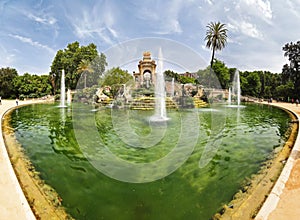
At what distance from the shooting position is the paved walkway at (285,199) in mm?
4196

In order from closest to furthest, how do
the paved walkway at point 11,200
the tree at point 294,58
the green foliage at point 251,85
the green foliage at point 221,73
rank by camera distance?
the paved walkway at point 11,200 < the tree at point 294,58 < the green foliage at point 251,85 < the green foliage at point 221,73

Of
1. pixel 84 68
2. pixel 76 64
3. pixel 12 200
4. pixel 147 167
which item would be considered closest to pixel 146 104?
pixel 147 167

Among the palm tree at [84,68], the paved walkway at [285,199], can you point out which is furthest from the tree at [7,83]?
the paved walkway at [285,199]

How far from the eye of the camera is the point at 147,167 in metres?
7.30

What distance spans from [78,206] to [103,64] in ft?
174

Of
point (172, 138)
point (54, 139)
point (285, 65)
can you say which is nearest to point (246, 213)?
point (172, 138)

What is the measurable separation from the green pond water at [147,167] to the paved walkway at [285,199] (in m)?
0.92

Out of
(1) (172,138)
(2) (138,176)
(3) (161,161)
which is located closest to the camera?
(2) (138,176)

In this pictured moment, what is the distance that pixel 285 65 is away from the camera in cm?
3884

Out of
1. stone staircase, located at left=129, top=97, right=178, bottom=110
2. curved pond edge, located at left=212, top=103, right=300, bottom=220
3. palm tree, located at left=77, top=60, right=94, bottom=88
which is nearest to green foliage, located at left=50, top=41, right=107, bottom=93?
palm tree, located at left=77, top=60, right=94, bottom=88

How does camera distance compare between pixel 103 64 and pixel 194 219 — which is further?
pixel 103 64

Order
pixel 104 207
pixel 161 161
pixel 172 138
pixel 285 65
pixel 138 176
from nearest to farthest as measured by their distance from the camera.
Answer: pixel 104 207, pixel 138 176, pixel 161 161, pixel 172 138, pixel 285 65

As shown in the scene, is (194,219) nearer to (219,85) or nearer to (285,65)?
(285,65)

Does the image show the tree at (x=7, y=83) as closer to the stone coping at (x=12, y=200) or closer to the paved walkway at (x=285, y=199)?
the stone coping at (x=12, y=200)
